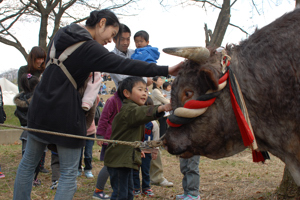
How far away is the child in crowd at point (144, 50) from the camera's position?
4.86m

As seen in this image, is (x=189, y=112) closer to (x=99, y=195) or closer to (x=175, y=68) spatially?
(x=175, y=68)

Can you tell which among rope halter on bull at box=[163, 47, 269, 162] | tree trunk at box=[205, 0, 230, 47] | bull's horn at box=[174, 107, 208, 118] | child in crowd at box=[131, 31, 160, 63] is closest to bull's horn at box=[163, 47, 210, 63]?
rope halter on bull at box=[163, 47, 269, 162]

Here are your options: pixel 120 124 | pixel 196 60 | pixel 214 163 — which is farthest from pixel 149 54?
pixel 214 163

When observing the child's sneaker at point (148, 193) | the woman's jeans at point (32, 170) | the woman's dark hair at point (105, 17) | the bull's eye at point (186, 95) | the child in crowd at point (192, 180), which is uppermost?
the woman's dark hair at point (105, 17)

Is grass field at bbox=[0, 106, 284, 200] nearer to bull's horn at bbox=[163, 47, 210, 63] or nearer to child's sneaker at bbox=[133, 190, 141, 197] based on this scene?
child's sneaker at bbox=[133, 190, 141, 197]

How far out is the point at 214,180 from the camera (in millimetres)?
6023

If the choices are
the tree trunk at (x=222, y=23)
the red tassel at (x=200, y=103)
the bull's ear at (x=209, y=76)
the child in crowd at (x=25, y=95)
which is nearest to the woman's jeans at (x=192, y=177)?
the red tassel at (x=200, y=103)

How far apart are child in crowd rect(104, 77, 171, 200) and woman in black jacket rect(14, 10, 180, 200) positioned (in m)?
0.77

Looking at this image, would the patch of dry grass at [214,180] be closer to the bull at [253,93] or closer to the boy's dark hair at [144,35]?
the bull at [253,93]

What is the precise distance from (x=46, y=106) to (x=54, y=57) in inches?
19.8

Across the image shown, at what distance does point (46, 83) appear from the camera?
3158mm

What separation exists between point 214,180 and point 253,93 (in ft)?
12.6

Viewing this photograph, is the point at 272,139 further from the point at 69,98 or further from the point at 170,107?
the point at 69,98

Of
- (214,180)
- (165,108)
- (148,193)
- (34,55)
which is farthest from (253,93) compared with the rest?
(34,55)
